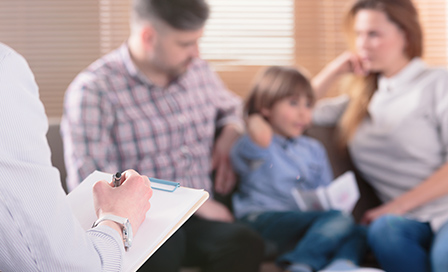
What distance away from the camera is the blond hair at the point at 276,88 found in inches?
76.2

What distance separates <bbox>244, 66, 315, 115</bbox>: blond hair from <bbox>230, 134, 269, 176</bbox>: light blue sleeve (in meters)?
0.19

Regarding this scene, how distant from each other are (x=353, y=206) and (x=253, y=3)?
1323 mm

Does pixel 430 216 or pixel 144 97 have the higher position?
pixel 144 97

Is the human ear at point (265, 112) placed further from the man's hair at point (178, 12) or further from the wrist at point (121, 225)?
the wrist at point (121, 225)

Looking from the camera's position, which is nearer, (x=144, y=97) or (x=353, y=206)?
(x=144, y=97)

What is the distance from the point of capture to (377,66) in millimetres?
1994

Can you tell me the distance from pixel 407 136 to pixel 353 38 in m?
0.49

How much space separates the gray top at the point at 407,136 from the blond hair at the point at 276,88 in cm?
28

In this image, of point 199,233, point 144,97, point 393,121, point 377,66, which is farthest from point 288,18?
point 199,233

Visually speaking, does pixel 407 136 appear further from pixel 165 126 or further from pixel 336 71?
pixel 165 126

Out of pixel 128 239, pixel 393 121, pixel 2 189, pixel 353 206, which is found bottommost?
pixel 353 206

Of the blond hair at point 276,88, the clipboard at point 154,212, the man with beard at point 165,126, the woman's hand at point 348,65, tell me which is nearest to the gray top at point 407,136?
the woman's hand at point 348,65

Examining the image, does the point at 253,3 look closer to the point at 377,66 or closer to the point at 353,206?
the point at 377,66

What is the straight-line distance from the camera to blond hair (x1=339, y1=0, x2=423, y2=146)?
76.2 inches
